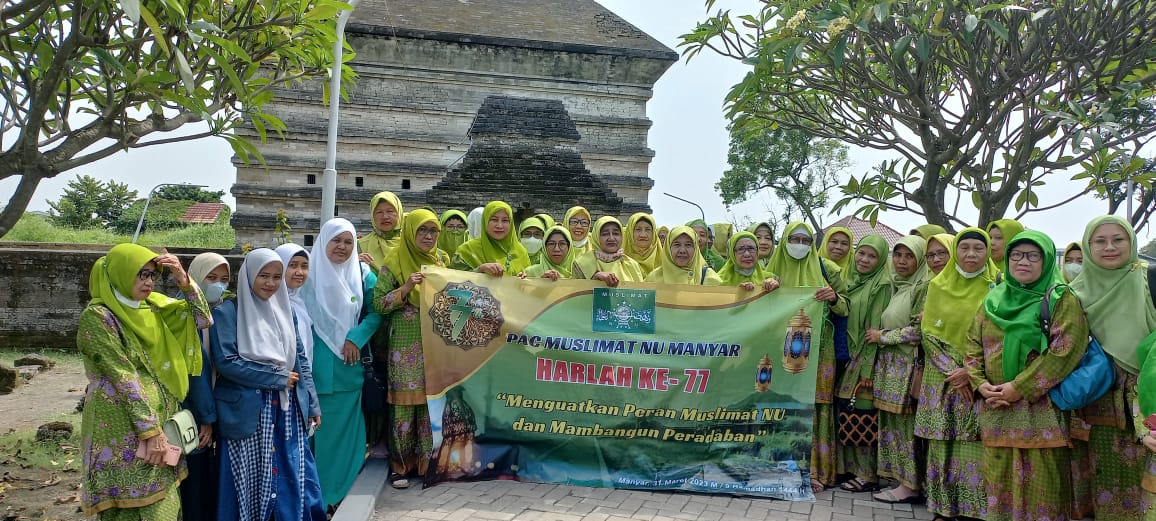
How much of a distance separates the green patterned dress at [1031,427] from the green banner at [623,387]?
1058 mm

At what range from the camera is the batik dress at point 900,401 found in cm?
449

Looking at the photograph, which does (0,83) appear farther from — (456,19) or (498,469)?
(456,19)

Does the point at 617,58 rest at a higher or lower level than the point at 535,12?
lower

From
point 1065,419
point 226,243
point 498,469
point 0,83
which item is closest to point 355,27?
point 0,83

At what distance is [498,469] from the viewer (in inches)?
191

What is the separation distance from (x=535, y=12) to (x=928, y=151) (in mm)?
11651

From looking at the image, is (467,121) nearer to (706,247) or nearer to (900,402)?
(706,247)

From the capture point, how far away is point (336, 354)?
4.50 metres

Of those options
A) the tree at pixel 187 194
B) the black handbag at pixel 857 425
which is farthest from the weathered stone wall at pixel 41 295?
the tree at pixel 187 194

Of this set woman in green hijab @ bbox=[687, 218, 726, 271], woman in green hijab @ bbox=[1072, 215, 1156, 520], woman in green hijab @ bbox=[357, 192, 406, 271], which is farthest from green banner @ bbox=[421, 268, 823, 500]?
woman in green hijab @ bbox=[687, 218, 726, 271]

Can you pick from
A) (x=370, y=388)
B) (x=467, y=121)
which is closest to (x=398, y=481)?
(x=370, y=388)

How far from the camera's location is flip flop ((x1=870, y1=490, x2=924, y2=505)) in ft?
15.1

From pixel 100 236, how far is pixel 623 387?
95.4ft

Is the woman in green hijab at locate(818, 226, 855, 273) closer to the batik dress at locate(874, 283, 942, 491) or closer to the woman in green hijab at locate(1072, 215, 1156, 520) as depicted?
the batik dress at locate(874, 283, 942, 491)
